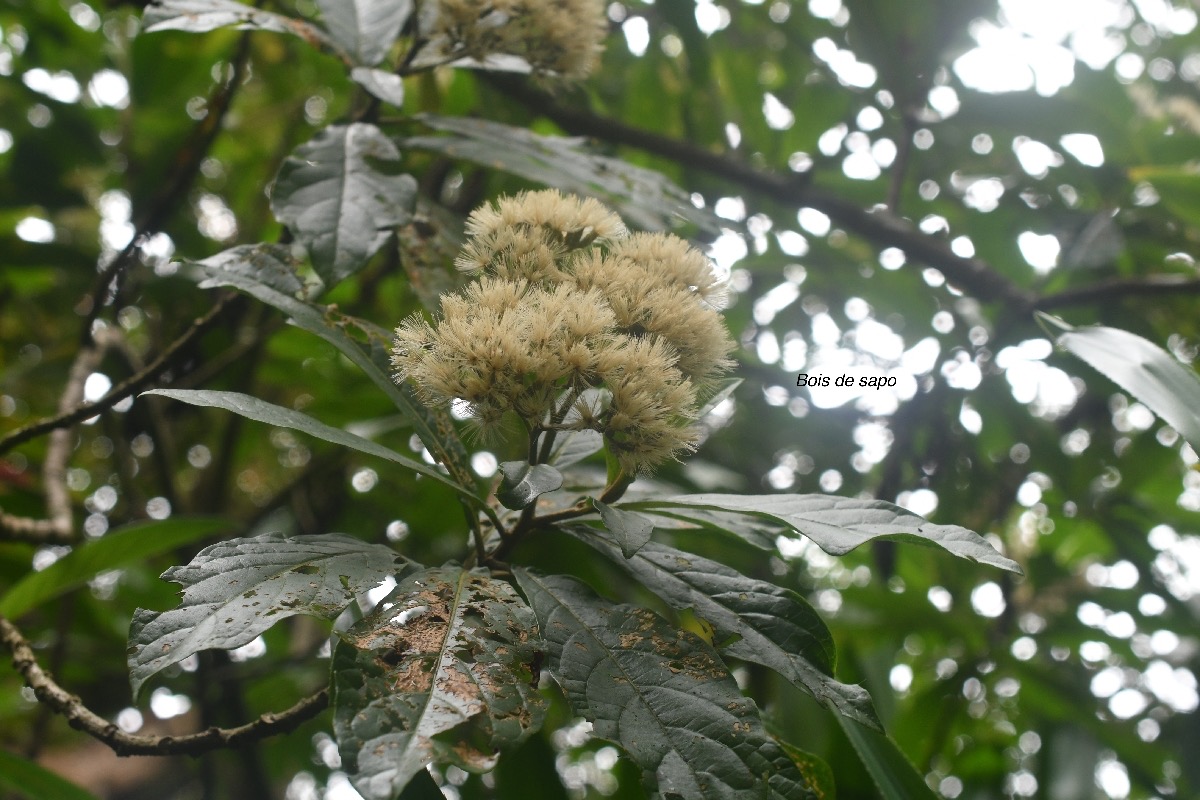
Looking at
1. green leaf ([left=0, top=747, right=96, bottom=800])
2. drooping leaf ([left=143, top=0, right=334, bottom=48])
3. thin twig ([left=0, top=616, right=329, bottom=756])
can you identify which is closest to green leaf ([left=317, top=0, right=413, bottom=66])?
drooping leaf ([left=143, top=0, right=334, bottom=48])

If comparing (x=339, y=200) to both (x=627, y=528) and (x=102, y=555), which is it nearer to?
(x=627, y=528)

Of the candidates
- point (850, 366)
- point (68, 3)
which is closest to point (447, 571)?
point (850, 366)

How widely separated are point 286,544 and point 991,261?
2.50 m

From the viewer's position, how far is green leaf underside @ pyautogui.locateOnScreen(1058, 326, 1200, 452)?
1172 mm

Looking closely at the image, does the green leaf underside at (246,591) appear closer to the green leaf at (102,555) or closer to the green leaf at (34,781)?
the green leaf at (102,555)

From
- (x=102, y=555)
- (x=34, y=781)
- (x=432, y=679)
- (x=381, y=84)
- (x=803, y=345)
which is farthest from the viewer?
(x=803, y=345)

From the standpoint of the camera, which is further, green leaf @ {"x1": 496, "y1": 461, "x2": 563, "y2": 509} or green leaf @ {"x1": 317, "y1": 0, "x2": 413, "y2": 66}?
green leaf @ {"x1": 317, "y1": 0, "x2": 413, "y2": 66}

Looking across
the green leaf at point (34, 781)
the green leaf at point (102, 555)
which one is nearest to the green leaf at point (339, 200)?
the green leaf at point (102, 555)

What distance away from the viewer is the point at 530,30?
1649mm

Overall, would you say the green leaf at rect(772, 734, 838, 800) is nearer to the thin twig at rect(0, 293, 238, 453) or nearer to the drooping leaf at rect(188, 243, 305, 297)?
the drooping leaf at rect(188, 243, 305, 297)

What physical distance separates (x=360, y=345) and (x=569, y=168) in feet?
1.80

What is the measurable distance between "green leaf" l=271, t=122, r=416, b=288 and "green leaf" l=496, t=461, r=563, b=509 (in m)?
0.42

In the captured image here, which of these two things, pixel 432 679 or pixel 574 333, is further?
pixel 574 333

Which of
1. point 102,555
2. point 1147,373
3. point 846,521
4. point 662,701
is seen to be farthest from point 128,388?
point 1147,373
